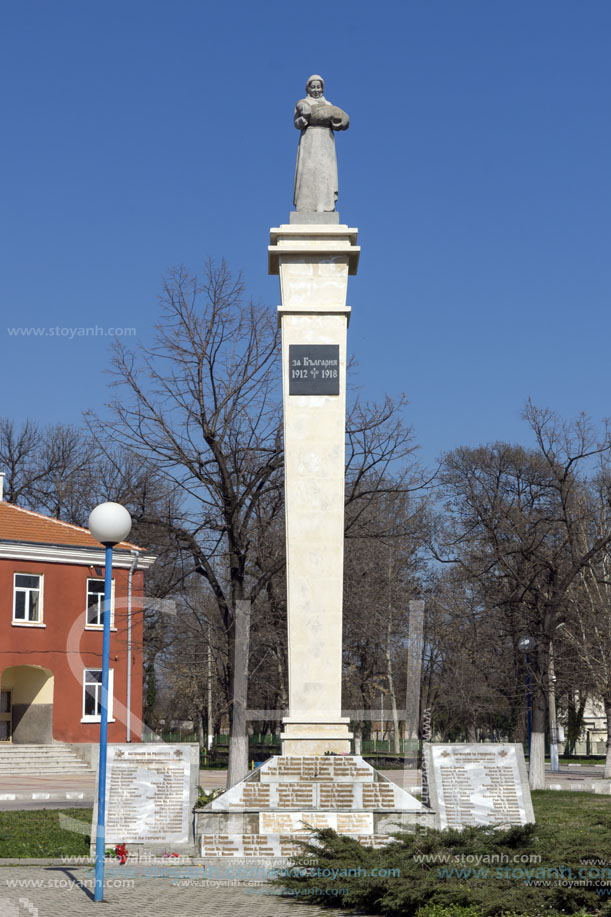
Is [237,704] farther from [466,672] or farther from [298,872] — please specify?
[466,672]

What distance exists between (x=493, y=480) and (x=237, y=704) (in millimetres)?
26970

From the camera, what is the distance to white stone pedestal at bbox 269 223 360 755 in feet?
42.3

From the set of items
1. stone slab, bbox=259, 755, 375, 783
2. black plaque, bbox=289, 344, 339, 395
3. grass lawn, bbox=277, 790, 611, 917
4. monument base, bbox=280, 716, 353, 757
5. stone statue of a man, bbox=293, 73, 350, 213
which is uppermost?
stone statue of a man, bbox=293, 73, 350, 213

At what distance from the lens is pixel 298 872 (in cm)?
973

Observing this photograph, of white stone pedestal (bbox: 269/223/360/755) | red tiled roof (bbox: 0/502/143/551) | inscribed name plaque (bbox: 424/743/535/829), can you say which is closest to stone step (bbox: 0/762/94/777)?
red tiled roof (bbox: 0/502/143/551)

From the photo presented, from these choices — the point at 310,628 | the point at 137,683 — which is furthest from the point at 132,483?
the point at 310,628

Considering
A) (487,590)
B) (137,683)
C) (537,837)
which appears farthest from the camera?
(137,683)

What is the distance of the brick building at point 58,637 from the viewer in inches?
1331

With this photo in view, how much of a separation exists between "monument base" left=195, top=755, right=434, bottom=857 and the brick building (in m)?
21.5

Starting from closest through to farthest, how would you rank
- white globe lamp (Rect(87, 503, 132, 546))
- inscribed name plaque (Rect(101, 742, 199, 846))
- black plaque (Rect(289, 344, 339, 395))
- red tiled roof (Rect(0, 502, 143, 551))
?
white globe lamp (Rect(87, 503, 132, 546))
inscribed name plaque (Rect(101, 742, 199, 846))
black plaque (Rect(289, 344, 339, 395))
red tiled roof (Rect(0, 502, 143, 551))

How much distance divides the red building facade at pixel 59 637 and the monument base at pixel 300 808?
21394mm

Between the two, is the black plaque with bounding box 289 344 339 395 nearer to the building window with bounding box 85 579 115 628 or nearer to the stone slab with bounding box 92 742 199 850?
the stone slab with bounding box 92 742 199 850

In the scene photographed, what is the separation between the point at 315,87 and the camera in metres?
14.8

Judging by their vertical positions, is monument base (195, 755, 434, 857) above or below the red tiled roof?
below
